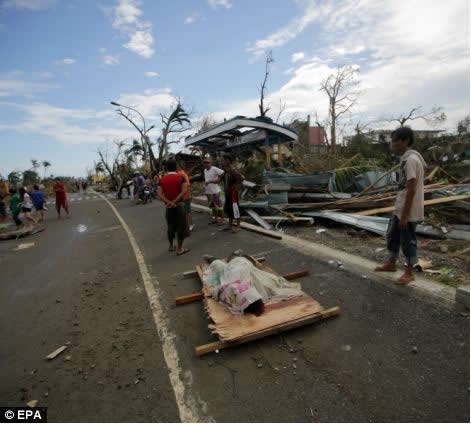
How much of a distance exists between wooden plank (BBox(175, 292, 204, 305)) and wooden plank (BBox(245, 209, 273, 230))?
→ 14.1ft

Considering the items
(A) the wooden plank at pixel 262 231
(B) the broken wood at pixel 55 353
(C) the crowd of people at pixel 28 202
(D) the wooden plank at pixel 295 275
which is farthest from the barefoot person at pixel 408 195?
(C) the crowd of people at pixel 28 202

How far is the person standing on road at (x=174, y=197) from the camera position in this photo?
5762mm

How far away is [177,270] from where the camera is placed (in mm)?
5086

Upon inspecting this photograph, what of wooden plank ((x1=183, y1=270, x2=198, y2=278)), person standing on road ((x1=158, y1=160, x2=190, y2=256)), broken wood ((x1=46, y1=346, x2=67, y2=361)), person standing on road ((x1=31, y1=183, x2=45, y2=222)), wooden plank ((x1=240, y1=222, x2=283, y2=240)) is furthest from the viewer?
person standing on road ((x1=31, y1=183, x2=45, y2=222))

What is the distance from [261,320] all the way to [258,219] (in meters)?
5.66

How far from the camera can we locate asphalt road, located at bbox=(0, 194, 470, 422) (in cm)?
204

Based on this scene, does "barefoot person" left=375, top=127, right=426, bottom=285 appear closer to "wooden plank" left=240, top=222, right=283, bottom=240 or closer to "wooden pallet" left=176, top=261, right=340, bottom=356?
"wooden pallet" left=176, top=261, right=340, bottom=356

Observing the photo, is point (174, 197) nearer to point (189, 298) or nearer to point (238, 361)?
point (189, 298)

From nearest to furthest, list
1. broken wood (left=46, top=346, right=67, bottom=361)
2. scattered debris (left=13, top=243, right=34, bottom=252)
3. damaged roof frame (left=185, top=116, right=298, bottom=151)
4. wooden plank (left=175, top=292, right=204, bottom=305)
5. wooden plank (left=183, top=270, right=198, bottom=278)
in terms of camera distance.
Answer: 1. broken wood (left=46, top=346, right=67, bottom=361)
2. wooden plank (left=175, top=292, right=204, bottom=305)
3. wooden plank (left=183, top=270, right=198, bottom=278)
4. scattered debris (left=13, top=243, right=34, bottom=252)
5. damaged roof frame (left=185, top=116, right=298, bottom=151)

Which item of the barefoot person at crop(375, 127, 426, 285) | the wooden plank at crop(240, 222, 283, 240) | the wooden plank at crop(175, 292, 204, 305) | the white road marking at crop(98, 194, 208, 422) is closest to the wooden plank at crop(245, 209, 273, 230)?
the wooden plank at crop(240, 222, 283, 240)

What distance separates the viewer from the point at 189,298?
3.75 metres

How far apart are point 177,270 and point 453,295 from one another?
3.99 metres

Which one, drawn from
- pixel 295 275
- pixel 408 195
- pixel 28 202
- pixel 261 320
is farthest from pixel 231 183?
pixel 28 202

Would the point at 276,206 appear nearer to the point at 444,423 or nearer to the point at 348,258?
the point at 348,258
